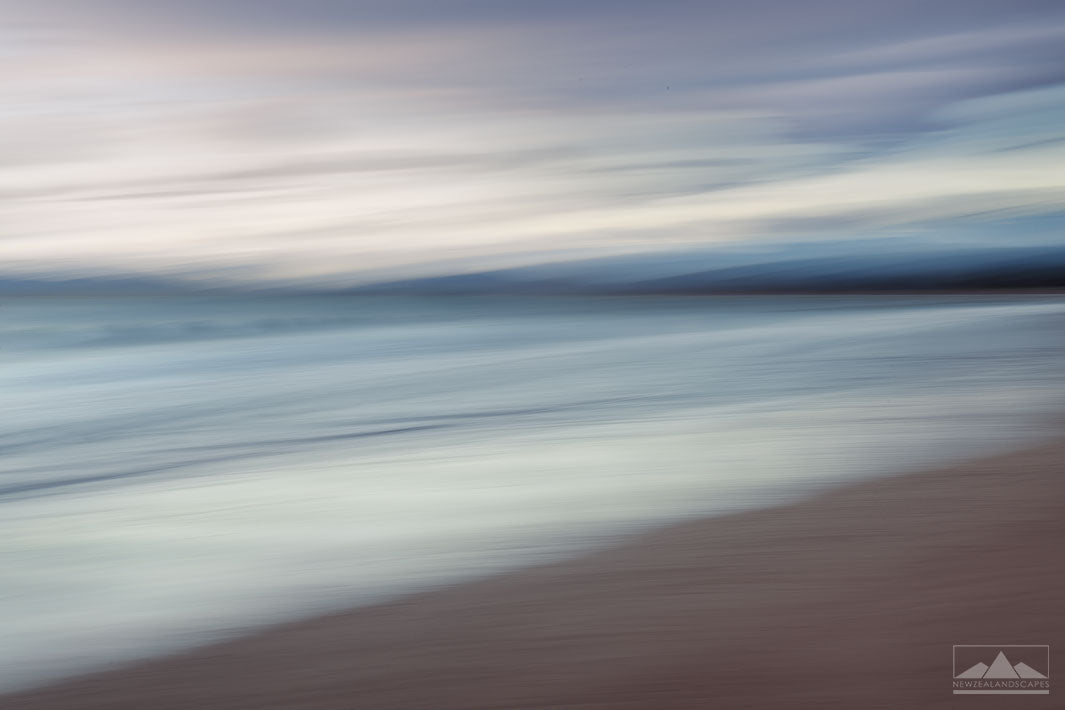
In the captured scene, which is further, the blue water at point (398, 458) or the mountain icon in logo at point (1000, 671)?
the blue water at point (398, 458)

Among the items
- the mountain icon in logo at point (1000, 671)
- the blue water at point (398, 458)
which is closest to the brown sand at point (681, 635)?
the mountain icon in logo at point (1000, 671)

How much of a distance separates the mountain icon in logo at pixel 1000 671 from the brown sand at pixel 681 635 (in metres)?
0.04

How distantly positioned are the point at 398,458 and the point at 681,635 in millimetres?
2304

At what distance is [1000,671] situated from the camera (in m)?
1.66

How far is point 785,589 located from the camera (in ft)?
6.85

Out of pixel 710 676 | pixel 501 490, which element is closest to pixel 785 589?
pixel 710 676

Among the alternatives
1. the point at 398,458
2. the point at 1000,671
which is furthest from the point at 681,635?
the point at 398,458

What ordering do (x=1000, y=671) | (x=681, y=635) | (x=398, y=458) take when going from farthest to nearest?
1. (x=398, y=458)
2. (x=681, y=635)
3. (x=1000, y=671)

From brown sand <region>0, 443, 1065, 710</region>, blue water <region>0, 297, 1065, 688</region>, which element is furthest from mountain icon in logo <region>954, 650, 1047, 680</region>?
blue water <region>0, 297, 1065, 688</region>

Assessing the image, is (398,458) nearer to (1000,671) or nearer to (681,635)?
(681,635)

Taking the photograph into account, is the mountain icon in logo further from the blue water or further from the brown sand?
the blue water

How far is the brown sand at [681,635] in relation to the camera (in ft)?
5.44

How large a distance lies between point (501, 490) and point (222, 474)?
124 cm

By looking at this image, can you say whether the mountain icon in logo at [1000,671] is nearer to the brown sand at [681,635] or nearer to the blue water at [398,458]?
the brown sand at [681,635]
